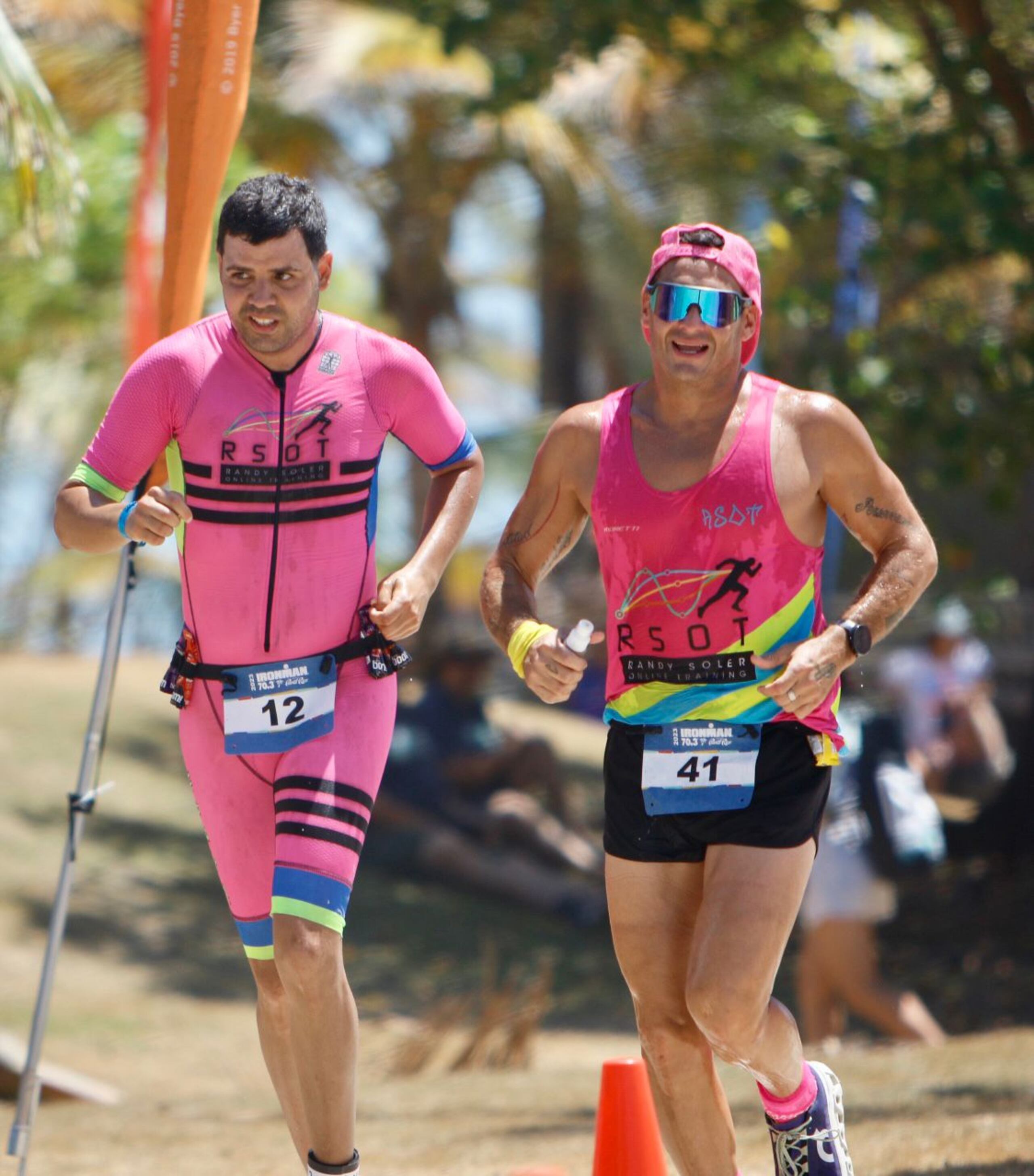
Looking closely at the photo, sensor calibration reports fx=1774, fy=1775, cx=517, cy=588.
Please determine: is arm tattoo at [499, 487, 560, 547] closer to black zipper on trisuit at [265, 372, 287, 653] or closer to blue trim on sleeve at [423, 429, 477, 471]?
blue trim on sleeve at [423, 429, 477, 471]

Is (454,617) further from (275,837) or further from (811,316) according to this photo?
(275,837)

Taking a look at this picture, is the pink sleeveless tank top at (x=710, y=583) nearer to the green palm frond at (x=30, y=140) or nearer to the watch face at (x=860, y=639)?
the watch face at (x=860, y=639)

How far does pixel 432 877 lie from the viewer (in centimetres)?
1216

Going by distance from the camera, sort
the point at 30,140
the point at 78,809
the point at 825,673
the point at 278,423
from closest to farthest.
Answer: the point at 825,673 < the point at 278,423 < the point at 78,809 < the point at 30,140

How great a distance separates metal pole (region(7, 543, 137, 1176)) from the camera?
5090 mm

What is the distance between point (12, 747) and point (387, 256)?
6.14 meters

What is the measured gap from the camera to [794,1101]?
416 centimetres

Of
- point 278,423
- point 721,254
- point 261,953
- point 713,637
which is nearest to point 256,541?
point 278,423

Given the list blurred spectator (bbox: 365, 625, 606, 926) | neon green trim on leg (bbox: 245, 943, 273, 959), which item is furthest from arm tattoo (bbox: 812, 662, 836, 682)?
blurred spectator (bbox: 365, 625, 606, 926)

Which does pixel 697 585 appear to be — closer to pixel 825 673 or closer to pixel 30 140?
pixel 825 673

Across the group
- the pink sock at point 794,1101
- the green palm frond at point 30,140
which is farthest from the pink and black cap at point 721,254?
the green palm frond at point 30,140

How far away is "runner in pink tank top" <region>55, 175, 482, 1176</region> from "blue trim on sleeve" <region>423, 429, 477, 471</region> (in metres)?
0.20

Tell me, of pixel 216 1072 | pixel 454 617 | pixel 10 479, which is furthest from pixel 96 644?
pixel 216 1072

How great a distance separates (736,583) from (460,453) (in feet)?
2.85
